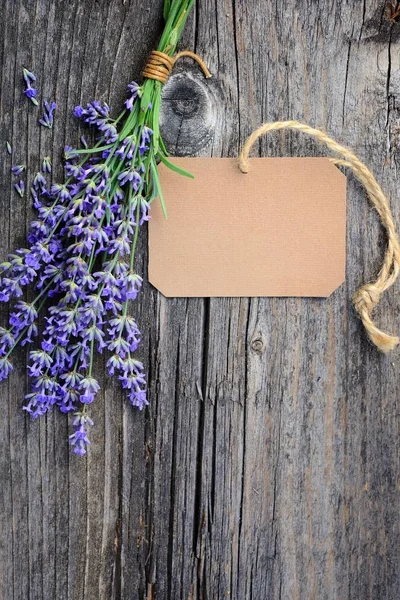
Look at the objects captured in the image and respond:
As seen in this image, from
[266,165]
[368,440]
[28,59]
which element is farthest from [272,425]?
[28,59]

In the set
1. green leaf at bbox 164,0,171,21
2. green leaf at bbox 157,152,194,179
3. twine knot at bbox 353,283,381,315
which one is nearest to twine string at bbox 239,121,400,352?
twine knot at bbox 353,283,381,315

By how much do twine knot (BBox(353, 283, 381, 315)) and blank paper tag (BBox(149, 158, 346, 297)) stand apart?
5 cm

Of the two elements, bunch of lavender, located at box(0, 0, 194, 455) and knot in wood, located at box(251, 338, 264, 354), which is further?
knot in wood, located at box(251, 338, 264, 354)

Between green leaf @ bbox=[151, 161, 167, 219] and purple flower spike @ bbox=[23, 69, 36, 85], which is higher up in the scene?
purple flower spike @ bbox=[23, 69, 36, 85]

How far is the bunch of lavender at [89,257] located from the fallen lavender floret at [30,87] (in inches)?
3.5

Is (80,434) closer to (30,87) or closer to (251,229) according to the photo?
(251,229)

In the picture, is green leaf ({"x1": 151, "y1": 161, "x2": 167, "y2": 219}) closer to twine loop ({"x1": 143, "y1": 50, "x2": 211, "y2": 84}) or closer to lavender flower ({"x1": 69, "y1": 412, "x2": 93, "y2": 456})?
twine loop ({"x1": 143, "y1": 50, "x2": 211, "y2": 84})

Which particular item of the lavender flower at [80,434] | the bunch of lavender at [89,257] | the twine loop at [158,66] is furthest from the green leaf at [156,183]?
the lavender flower at [80,434]

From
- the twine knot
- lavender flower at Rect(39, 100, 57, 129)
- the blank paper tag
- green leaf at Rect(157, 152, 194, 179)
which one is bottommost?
the twine knot

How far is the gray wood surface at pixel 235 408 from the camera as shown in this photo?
1.12 meters

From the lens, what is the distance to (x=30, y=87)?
1.09 m

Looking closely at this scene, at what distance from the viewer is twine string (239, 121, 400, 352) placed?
110cm

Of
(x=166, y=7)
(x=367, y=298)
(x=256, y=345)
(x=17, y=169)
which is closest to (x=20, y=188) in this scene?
(x=17, y=169)

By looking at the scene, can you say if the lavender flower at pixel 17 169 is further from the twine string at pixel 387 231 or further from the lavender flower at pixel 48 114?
the twine string at pixel 387 231
